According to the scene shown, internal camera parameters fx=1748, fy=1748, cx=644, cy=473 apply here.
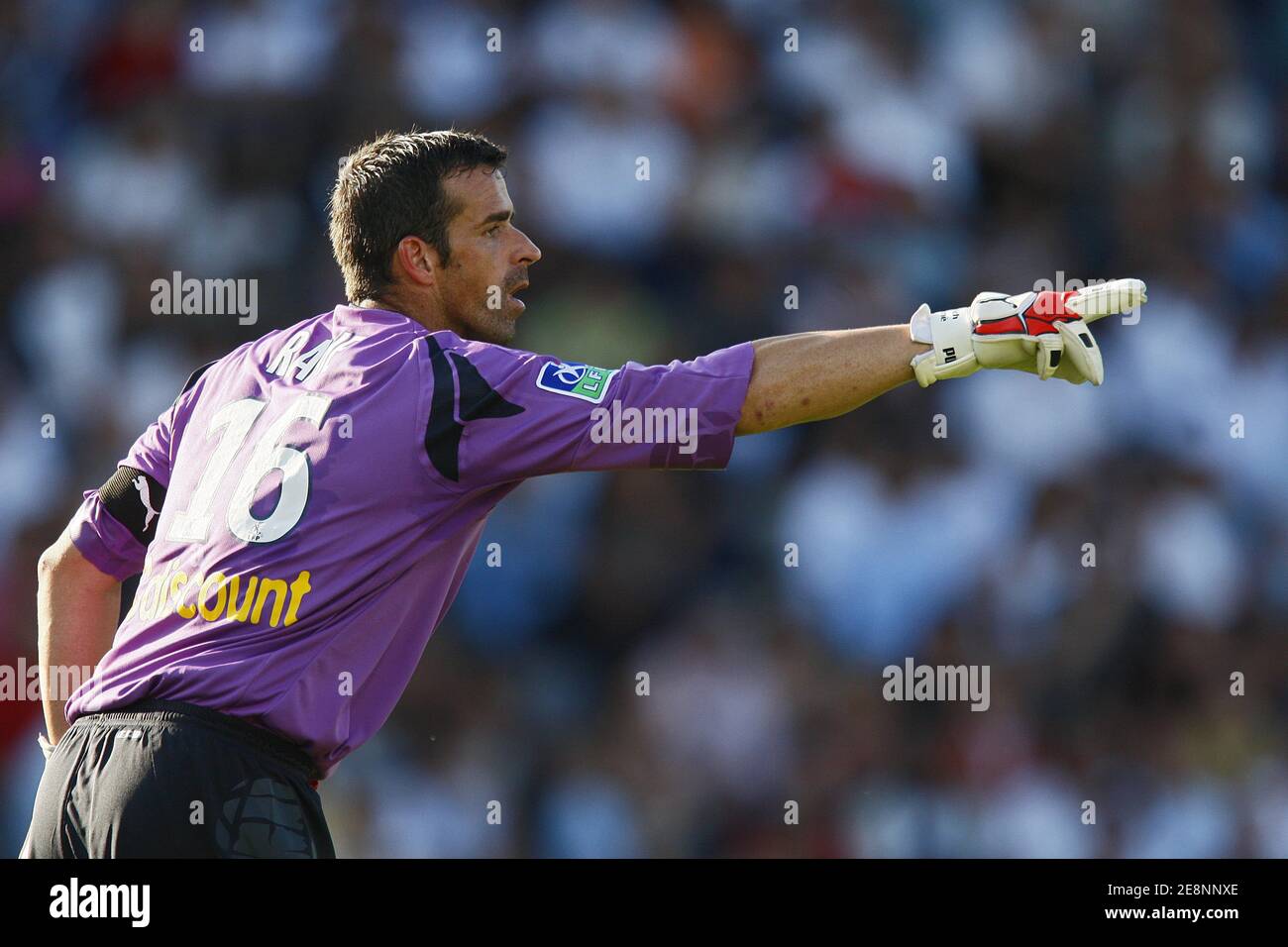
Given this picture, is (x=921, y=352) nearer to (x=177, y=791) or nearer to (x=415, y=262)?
(x=415, y=262)

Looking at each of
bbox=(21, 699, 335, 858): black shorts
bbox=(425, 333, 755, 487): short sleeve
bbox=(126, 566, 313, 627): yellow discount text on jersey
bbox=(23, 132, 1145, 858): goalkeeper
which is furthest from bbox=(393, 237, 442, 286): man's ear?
bbox=(21, 699, 335, 858): black shorts

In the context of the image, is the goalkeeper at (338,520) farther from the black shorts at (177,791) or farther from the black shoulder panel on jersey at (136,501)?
the black shoulder panel on jersey at (136,501)

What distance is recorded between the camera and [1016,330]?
144 inches

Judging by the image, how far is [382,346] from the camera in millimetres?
3820

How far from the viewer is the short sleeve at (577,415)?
3607mm

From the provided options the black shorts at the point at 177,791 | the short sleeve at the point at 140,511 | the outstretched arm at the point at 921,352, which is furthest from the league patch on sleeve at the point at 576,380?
the short sleeve at the point at 140,511

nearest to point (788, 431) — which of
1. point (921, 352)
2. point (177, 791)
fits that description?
point (921, 352)

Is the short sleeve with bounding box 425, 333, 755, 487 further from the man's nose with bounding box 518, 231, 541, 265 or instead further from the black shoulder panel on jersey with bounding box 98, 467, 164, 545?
the black shoulder panel on jersey with bounding box 98, 467, 164, 545

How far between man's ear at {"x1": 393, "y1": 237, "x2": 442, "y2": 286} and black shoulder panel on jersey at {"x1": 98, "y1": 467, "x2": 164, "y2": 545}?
0.78 m

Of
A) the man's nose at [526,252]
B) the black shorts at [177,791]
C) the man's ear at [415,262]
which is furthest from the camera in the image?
the man's nose at [526,252]

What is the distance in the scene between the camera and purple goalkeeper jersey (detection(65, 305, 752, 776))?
3.60 m

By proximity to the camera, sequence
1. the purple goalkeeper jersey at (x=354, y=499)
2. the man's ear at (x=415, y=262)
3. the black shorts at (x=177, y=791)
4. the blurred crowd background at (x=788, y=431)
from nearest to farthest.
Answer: the black shorts at (x=177, y=791), the purple goalkeeper jersey at (x=354, y=499), the man's ear at (x=415, y=262), the blurred crowd background at (x=788, y=431)
